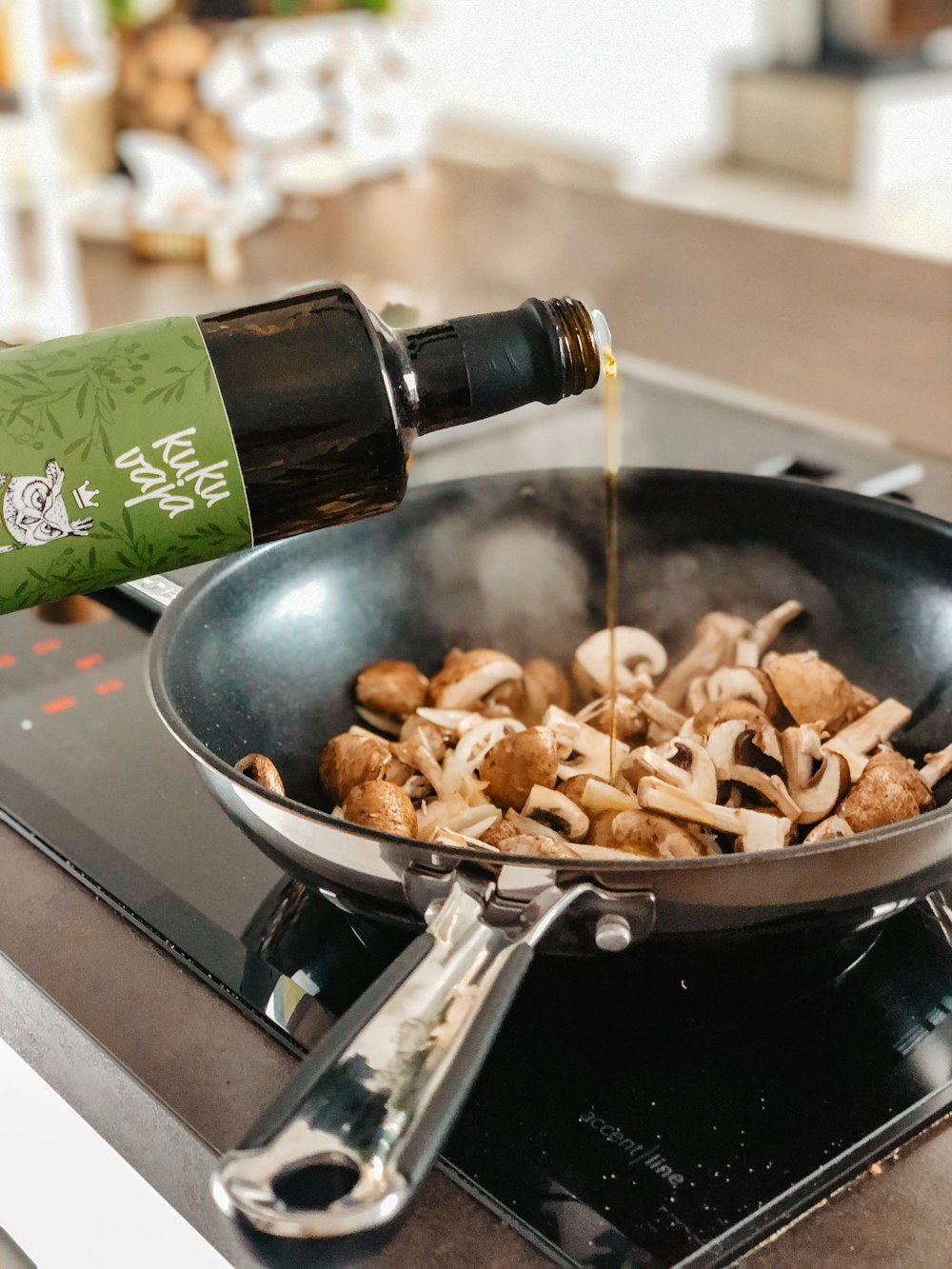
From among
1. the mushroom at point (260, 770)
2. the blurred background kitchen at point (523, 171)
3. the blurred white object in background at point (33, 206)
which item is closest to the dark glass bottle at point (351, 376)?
the mushroom at point (260, 770)

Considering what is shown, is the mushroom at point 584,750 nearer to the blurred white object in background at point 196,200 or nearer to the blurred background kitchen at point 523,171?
the blurred background kitchen at point 523,171

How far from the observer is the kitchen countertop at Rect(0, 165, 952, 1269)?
20.2 inches

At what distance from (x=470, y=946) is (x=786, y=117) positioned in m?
4.95

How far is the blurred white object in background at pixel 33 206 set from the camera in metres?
2.85

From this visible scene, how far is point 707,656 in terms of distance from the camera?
2.71ft

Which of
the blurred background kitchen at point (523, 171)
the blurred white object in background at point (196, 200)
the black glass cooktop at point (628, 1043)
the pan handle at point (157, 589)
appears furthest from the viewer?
the blurred white object in background at point (196, 200)

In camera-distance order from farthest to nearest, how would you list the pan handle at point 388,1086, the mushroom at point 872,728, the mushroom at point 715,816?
the mushroom at point 872,728 → the mushroom at point 715,816 → the pan handle at point 388,1086

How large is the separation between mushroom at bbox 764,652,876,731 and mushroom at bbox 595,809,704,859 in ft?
0.51

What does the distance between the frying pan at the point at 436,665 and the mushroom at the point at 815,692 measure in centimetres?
5

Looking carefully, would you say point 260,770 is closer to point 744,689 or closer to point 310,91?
point 744,689

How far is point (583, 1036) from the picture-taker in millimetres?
600

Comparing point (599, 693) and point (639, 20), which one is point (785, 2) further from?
point (599, 693)

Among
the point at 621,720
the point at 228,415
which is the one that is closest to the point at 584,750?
the point at 621,720

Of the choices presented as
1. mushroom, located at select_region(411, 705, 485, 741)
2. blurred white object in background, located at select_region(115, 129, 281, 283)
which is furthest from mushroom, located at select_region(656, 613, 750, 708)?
blurred white object in background, located at select_region(115, 129, 281, 283)
